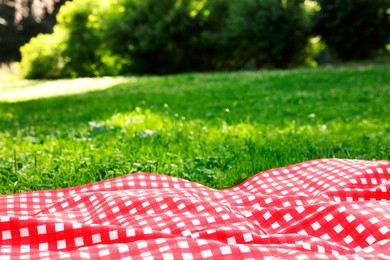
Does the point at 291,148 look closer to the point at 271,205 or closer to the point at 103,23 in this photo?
the point at 271,205

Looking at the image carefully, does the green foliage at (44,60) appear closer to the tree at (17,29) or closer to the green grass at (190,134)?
the tree at (17,29)

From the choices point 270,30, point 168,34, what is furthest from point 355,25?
point 168,34

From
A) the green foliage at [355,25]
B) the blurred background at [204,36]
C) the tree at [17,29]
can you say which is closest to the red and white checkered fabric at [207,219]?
the green foliage at [355,25]

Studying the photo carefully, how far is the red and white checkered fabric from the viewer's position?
2.09m

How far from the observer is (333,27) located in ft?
59.7

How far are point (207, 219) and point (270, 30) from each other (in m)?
16.8

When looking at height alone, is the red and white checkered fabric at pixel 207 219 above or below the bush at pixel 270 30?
below

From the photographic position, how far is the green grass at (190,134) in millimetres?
4055

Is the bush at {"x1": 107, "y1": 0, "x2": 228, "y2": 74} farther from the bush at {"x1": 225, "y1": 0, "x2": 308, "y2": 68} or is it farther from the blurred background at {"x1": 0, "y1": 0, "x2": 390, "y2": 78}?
the bush at {"x1": 225, "y1": 0, "x2": 308, "y2": 68}

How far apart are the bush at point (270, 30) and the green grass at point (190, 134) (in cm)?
886

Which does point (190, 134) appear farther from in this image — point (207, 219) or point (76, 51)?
point (76, 51)

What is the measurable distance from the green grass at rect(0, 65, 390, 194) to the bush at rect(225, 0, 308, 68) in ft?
29.1

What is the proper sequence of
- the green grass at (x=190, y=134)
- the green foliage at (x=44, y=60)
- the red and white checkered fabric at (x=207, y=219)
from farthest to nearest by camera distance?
1. the green foliage at (x=44, y=60)
2. the green grass at (x=190, y=134)
3. the red and white checkered fabric at (x=207, y=219)

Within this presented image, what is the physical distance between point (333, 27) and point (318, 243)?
1704cm
